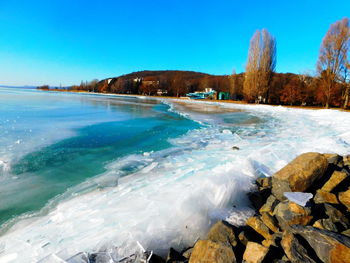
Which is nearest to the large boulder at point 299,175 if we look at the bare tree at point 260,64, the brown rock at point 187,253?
the brown rock at point 187,253

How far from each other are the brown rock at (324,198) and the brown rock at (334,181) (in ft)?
0.49

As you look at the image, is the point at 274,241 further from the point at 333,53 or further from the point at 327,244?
the point at 333,53

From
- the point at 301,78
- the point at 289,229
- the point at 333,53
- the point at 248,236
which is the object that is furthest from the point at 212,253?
the point at 301,78

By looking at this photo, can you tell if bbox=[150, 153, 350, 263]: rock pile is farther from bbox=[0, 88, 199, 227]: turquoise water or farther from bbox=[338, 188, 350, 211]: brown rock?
bbox=[0, 88, 199, 227]: turquoise water

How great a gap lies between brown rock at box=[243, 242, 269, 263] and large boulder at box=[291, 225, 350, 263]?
0.41m

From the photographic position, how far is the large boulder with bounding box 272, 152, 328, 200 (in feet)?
8.42

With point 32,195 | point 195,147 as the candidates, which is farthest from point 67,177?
point 195,147

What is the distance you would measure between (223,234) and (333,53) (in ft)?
101

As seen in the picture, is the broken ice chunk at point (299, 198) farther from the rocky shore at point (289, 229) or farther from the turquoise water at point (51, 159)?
the turquoise water at point (51, 159)

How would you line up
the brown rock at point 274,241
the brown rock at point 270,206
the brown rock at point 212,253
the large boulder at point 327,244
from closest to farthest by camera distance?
the large boulder at point 327,244, the brown rock at point 212,253, the brown rock at point 274,241, the brown rock at point 270,206

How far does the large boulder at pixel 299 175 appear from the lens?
8.42 ft

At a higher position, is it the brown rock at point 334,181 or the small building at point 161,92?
the small building at point 161,92

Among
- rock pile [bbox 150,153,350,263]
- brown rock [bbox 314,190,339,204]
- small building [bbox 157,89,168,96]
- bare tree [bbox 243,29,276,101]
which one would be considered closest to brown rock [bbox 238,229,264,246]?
rock pile [bbox 150,153,350,263]

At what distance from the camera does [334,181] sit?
8.61 ft
